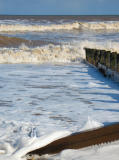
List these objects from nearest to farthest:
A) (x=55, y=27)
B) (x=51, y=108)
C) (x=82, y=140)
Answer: (x=82, y=140)
(x=51, y=108)
(x=55, y=27)

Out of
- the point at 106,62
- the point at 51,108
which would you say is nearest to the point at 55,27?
the point at 106,62

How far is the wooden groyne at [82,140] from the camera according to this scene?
3.89 m

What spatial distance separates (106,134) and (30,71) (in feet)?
21.2

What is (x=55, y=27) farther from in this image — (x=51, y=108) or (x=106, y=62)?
(x=51, y=108)

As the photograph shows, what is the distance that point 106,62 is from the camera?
33.2 ft

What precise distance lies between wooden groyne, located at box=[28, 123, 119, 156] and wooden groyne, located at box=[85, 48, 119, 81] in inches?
175

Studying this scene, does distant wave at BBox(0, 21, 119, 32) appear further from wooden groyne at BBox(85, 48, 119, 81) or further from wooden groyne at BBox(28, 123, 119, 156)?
wooden groyne at BBox(28, 123, 119, 156)

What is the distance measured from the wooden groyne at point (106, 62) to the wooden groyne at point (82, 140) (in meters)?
4.44

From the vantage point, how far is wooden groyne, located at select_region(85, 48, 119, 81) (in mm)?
9028

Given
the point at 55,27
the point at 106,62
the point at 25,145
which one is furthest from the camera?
the point at 55,27

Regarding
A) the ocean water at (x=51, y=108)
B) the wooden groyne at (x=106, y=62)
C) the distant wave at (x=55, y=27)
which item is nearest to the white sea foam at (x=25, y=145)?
the ocean water at (x=51, y=108)

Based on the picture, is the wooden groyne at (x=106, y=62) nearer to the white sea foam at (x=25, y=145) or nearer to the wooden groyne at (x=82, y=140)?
the wooden groyne at (x=82, y=140)

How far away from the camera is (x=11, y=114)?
17.9ft

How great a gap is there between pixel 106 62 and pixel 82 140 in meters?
6.17
